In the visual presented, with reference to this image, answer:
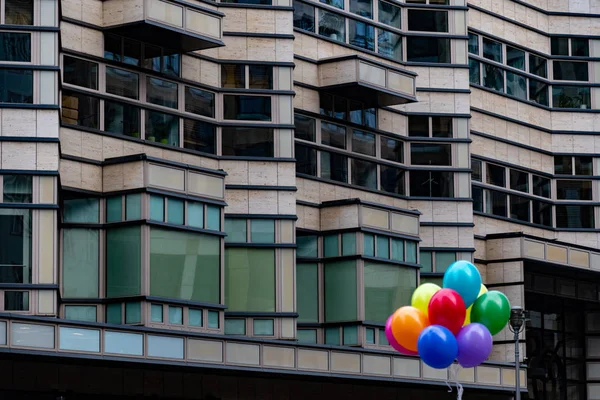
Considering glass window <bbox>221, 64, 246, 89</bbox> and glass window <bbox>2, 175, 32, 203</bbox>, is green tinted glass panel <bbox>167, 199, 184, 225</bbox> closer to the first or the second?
glass window <bbox>2, 175, 32, 203</bbox>

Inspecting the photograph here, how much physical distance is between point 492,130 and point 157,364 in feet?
73.3

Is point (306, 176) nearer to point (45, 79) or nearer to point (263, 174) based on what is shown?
point (263, 174)

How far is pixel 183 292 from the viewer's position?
44312mm

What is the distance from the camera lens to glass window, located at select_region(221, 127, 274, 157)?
160ft

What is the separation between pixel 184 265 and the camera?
44.4 m

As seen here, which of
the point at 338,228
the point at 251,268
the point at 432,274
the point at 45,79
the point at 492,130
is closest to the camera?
the point at 45,79

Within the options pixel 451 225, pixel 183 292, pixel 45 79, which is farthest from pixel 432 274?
pixel 45 79

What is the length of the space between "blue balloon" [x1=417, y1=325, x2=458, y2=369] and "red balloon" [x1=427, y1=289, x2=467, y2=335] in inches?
10.7

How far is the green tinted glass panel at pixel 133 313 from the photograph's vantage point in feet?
141

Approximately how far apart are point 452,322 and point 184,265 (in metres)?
8.93

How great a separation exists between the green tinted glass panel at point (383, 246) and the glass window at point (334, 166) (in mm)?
2657

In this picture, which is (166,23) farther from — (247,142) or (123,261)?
(123,261)

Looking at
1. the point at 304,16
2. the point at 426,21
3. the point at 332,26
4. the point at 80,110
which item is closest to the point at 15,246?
the point at 80,110

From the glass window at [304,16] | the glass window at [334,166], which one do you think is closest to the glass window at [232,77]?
the glass window at [304,16]
